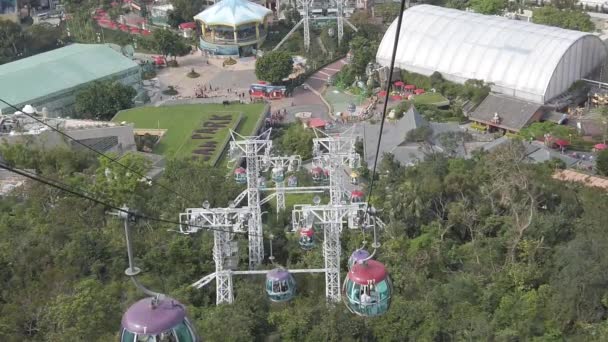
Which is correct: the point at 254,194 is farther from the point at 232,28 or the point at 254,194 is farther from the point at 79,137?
the point at 232,28

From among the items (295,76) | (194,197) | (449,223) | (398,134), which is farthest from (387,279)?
(295,76)

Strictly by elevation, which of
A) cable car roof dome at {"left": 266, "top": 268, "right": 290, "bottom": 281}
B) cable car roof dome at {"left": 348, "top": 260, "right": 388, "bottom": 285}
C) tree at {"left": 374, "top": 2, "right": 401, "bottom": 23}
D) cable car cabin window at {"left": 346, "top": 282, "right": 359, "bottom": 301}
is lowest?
tree at {"left": 374, "top": 2, "right": 401, "bottom": 23}

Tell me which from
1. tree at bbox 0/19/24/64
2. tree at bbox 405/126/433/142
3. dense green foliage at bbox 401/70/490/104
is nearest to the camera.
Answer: tree at bbox 405/126/433/142

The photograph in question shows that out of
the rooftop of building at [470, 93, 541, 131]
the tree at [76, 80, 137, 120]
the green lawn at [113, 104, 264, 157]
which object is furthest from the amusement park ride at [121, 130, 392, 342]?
Result: the tree at [76, 80, 137, 120]

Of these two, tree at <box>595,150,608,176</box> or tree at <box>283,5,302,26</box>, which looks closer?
tree at <box>595,150,608,176</box>

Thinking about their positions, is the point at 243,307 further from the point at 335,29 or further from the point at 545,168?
the point at 335,29

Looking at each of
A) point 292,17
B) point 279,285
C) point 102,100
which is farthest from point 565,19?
point 279,285

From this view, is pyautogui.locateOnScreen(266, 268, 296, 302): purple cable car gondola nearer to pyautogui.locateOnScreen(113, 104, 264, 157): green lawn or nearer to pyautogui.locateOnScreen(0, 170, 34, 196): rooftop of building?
pyautogui.locateOnScreen(0, 170, 34, 196): rooftop of building

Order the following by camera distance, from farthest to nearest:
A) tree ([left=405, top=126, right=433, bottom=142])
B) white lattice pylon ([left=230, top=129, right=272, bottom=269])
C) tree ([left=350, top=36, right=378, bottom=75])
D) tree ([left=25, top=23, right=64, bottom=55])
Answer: tree ([left=25, top=23, right=64, bottom=55]), tree ([left=350, top=36, right=378, bottom=75]), tree ([left=405, top=126, right=433, bottom=142]), white lattice pylon ([left=230, top=129, right=272, bottom=269])
